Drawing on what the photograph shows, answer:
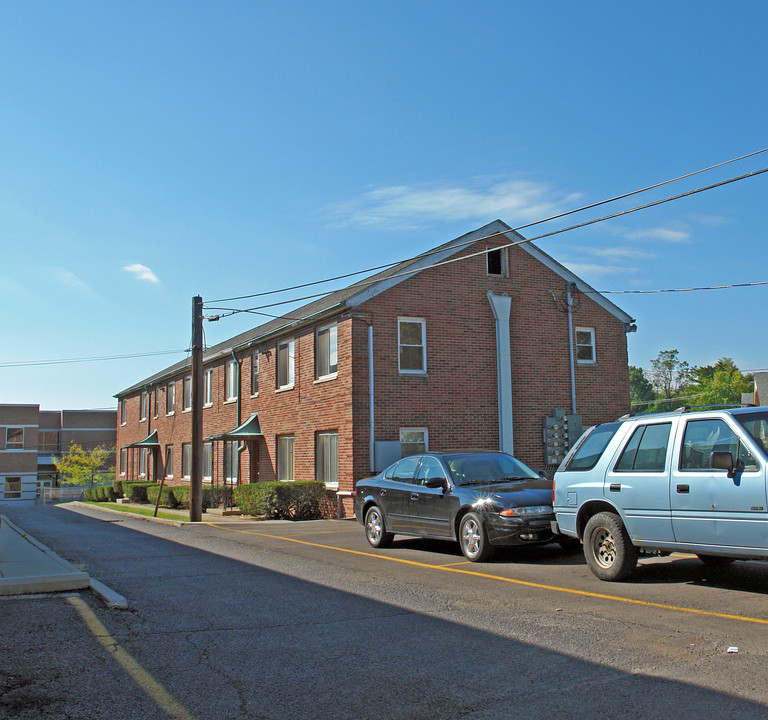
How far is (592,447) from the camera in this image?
982 cm

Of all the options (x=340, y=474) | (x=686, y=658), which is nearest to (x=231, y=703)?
(x=686, y=658)

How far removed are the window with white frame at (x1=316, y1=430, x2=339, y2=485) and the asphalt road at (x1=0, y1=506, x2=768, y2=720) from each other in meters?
11.0

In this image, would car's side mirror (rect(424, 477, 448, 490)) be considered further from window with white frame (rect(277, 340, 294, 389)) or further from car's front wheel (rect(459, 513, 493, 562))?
window with white frame (rect(277, 340, 294, 389))

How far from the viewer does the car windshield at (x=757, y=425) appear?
791 cm

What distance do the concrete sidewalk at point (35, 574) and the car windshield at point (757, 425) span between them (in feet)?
24.7

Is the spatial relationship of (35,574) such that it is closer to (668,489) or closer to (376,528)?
(376,528)

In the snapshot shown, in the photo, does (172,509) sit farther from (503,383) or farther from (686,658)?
(686,658)

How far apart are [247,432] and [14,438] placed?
51.6m

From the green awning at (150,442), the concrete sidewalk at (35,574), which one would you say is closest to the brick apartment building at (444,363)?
the concrete sidewalk at (35,574)

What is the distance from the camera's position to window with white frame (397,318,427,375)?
21.8 metres

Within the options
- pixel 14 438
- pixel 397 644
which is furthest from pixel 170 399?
pixel 14 438

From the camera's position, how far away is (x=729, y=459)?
7754 millimetres

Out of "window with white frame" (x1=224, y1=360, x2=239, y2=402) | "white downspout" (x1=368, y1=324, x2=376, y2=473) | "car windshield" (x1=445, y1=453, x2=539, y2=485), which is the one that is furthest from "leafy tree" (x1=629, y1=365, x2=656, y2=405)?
"car windshield" (x1=445, y1=453, x2=539, y2=485)

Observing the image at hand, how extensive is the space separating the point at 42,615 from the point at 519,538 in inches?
240
